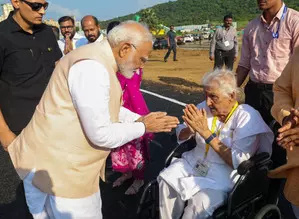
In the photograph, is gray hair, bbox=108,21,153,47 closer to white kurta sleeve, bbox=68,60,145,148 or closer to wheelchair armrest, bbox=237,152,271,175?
white kurta sleeve, bbox=68,60,145,148

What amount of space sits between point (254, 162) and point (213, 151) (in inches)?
16.1

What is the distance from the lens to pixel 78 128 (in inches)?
70.1

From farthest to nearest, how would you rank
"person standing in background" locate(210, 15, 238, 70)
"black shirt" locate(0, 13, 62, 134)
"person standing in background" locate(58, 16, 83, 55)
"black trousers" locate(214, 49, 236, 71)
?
"black trousers" locate(214, 49, 236, 71) → "person standing in background" locate(210, 15, 238, 70) → "person standing in background" locate(58, 16, 83, 55) → "black shirt" locate(0, 13, 62, 134)

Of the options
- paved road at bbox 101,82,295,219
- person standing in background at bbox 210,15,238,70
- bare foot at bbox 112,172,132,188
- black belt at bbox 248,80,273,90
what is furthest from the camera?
person standing in background at bbox 210,15,238,70

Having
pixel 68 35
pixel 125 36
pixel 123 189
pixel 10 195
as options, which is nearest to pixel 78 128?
pixel 125 36

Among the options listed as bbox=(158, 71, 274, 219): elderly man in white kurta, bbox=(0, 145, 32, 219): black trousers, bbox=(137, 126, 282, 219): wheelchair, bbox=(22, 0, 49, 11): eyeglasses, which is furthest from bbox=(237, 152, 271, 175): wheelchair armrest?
bbox=(22, 0, 49, 11): eyeglasses

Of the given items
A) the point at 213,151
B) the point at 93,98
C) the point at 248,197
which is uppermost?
the point at 93,98

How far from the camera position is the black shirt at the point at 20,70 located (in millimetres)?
2268

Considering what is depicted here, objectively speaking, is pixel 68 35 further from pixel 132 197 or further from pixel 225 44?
pixel 225 44

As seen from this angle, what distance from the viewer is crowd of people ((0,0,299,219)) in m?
1.73

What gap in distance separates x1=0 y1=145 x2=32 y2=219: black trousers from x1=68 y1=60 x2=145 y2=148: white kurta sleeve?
1.29m

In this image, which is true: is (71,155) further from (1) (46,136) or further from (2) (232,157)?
(2) (232,157)

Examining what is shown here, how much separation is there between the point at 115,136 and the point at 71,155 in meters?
0.29

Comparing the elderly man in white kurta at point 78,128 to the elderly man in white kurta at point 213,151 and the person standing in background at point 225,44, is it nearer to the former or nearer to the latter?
the elderly man in white kurta at point 213,151
